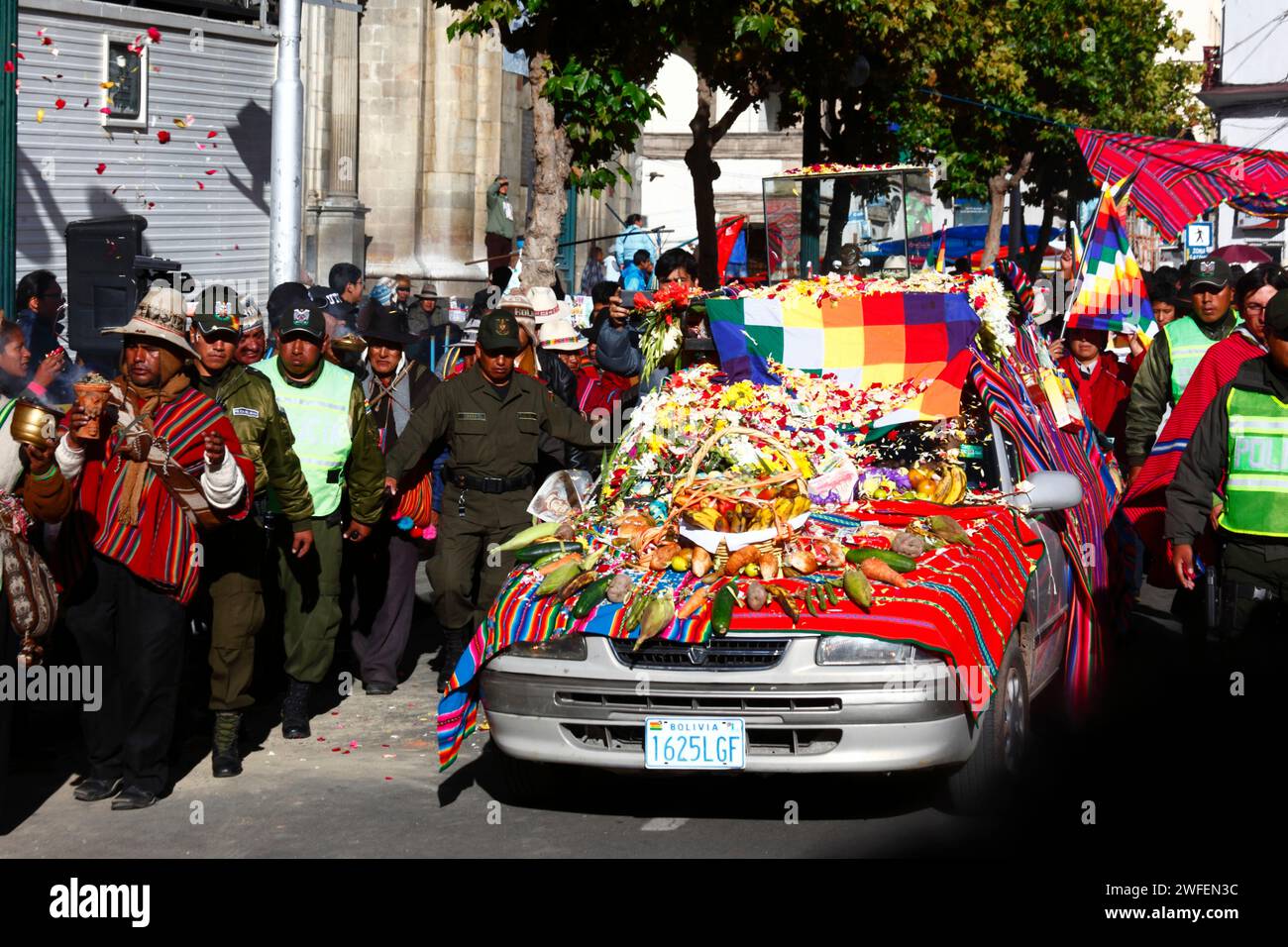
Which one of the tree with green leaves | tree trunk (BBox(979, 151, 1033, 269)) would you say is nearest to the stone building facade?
tree trunk (BBox(979, 151, 1033, 269))

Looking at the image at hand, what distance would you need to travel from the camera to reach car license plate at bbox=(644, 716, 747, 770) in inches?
274

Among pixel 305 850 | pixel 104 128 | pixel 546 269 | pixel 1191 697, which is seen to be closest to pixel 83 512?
pixel 305 850

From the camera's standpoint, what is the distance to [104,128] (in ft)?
56.0

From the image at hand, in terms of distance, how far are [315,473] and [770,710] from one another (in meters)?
3.29

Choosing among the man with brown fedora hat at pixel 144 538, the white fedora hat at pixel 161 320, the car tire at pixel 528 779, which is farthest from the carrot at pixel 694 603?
the white fedora hat at pixel 161 320

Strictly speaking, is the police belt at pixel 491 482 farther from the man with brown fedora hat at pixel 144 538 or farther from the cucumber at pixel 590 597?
the cucumber at pixel 590 597

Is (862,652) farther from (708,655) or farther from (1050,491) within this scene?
(1050,491)

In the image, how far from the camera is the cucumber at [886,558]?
7324 mm

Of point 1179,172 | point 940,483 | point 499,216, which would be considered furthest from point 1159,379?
point 499,216

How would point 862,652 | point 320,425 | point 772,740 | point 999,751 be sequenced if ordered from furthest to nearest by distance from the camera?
point 320,425
point 999,751
point 772,740
point 862,652

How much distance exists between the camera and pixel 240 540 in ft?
28.0

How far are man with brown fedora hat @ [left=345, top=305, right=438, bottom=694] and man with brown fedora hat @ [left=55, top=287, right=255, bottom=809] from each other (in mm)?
2189

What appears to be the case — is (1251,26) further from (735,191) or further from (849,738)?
(849,738)

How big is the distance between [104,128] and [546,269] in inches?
173
